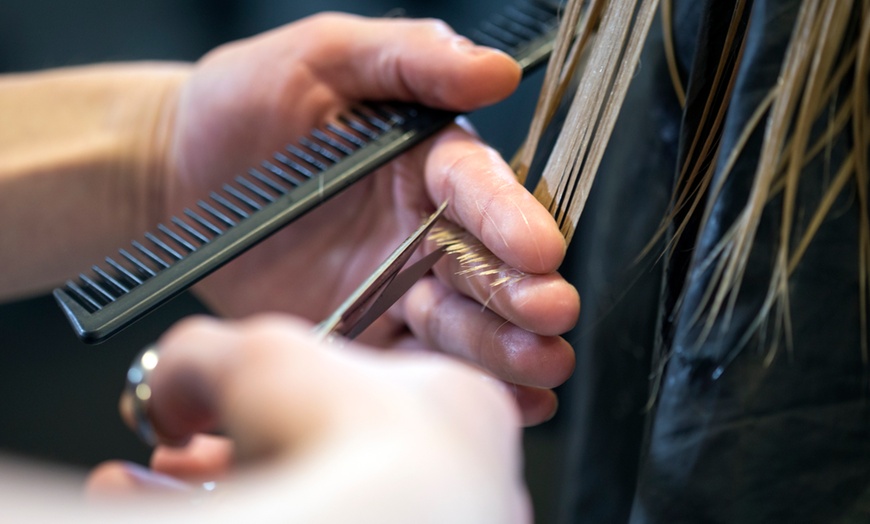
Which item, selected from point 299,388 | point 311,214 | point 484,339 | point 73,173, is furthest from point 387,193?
point 299,388

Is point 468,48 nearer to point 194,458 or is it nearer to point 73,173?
point 194,458

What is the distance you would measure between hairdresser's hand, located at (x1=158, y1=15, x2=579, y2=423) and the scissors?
39 mm

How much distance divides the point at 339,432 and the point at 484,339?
282 mm

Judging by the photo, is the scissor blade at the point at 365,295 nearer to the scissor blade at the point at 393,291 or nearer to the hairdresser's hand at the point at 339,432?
the scissor blade at the point at 393,291

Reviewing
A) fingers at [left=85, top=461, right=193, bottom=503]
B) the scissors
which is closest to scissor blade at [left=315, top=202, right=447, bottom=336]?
the scissors

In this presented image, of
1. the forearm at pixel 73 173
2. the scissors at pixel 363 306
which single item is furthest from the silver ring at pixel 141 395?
the forearm at pixel 73 173

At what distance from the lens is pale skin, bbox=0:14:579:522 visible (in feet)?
1.45

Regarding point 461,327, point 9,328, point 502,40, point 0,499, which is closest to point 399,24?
point 502,40

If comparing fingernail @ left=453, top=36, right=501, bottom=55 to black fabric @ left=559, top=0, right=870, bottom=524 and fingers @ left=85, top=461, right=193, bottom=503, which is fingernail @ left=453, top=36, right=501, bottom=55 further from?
fingers @ left=85, top=461, right=193, bottom=503

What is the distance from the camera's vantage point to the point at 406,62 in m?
0.59

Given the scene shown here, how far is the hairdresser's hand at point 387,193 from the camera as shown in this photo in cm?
44

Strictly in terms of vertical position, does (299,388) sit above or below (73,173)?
above

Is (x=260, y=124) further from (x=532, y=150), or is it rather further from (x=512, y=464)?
(x=512, y=464)

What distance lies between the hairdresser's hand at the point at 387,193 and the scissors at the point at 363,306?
39mm
